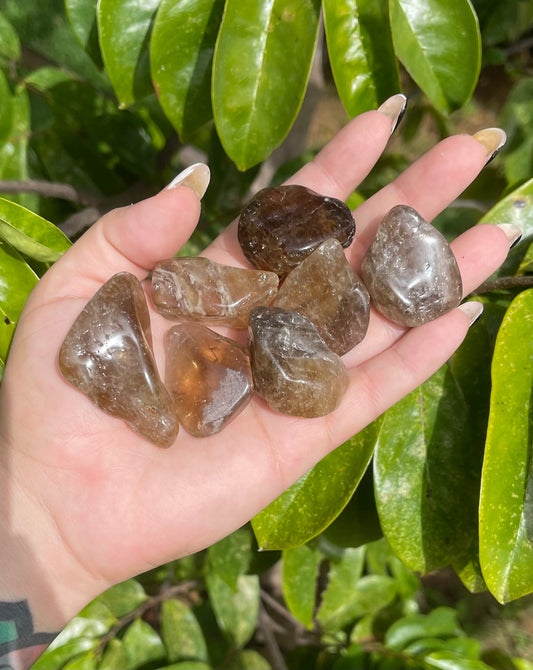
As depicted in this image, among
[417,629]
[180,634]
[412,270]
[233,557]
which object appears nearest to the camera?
[412,270]

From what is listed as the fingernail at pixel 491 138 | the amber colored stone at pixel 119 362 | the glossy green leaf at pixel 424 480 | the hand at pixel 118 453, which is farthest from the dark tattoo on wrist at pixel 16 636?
the fingernail at pixel 491 138

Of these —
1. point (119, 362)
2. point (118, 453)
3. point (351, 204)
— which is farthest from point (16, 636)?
point (351, 204)

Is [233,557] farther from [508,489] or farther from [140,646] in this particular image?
[508,489]

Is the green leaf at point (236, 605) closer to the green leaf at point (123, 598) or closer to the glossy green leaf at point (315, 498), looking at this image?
the green leaf at point (123, 598)

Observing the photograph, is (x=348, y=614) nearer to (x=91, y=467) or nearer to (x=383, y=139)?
(x=91, y=467)

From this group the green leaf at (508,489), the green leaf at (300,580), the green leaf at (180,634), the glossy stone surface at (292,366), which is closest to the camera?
the green leaf at (508,489)
